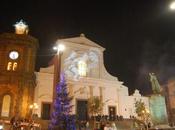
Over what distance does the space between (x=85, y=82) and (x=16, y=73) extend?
12.4 metres

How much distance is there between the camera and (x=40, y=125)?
30156 mm

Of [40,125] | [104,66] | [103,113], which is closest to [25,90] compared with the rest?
[40,125]

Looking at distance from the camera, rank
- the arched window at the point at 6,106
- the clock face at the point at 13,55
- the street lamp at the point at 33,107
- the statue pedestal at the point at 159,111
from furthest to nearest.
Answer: the clock face at the point at 13,55 → the street lamp at the point at 33,107 → the arched window at the point at 6,106 → the statue pedestal at the point at 159,111

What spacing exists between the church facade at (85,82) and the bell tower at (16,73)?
3.59 m

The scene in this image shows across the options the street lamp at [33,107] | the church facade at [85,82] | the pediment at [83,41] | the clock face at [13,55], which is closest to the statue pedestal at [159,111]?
the street lamp at [33,107]

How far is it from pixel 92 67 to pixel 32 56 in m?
12.0

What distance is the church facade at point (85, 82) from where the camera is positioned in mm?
38625

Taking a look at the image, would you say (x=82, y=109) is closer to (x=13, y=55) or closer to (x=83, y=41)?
(x=83, y=41)

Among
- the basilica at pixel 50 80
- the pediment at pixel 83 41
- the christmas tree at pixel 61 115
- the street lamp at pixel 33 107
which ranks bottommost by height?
the christmas tree at pixel 61 115

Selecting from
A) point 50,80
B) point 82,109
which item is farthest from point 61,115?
point 82,109

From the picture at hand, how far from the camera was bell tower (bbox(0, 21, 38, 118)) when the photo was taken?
103 ft

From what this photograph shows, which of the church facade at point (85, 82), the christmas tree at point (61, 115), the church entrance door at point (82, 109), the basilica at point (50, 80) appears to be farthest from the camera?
the church entrance door at point (82, 109)

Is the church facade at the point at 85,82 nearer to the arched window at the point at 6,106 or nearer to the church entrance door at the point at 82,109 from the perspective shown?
the church entrance door at the point at 82,109

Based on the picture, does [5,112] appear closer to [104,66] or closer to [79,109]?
[79,109]
